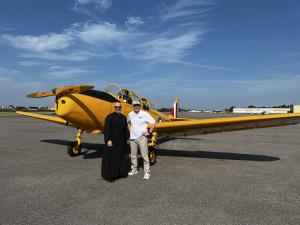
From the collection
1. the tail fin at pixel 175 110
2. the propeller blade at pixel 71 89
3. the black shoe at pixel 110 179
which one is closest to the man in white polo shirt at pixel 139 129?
the black shoe at pixel 110 179

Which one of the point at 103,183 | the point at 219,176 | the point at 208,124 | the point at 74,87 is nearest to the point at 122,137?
the point at 103,183

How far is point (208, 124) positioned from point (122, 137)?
10.4 feet

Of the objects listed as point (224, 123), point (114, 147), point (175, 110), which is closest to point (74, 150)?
point (114, 147)

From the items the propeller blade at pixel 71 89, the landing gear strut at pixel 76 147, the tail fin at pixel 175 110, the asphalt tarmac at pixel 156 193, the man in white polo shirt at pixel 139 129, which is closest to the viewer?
the asphalt tarmac at pixel 156 193

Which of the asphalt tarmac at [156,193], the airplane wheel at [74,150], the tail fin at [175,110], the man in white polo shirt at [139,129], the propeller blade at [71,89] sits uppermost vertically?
the propeller blade at [71,89]

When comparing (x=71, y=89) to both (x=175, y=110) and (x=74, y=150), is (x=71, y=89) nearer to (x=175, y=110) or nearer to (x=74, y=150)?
(x=74, y=150)

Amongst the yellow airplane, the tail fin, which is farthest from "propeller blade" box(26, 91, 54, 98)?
the tail fin

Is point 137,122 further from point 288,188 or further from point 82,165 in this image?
point 288,188

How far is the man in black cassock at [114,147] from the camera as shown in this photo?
5840mm

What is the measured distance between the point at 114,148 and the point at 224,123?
12.3 feet

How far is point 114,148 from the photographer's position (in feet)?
19.6

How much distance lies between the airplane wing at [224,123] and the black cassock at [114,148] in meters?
2.51

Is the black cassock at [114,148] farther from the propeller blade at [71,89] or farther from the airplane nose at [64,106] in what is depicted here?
the airplane nose at [64,106]

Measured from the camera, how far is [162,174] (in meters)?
6.47
